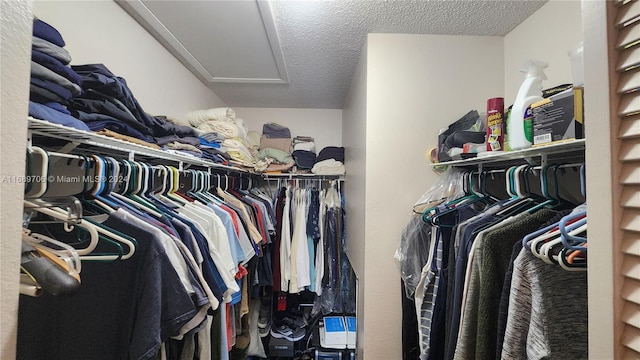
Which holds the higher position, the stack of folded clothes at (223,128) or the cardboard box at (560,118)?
the stack of folded clothes at (223,128)

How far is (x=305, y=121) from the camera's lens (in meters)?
2.54

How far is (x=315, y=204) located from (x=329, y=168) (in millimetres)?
338

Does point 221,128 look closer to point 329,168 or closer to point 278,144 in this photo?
point 278,144

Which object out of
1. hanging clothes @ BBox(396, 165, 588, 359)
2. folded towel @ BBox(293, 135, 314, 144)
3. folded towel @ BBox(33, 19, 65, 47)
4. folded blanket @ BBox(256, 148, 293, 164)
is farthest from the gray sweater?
folded towel @ BBox(293, 135, 314, 144)

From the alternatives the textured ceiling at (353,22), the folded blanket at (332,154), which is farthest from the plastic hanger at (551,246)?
the folded blanket at (332,154)

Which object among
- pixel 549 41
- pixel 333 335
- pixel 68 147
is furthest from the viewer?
pixel 333 335

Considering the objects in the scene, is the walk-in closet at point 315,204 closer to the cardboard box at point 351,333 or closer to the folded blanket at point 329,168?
the cardboard box at point 351,333

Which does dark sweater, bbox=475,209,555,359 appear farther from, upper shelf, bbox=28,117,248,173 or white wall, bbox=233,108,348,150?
white wall, bbox=233,108,348,150

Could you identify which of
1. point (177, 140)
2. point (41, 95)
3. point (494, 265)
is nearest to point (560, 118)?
point (494, 265)

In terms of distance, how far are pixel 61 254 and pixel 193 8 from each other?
106 centimetres

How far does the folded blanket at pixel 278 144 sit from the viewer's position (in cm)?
234

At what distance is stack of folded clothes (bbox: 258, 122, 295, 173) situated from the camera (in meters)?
2.22

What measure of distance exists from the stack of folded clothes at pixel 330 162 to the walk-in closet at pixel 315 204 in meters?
0.34

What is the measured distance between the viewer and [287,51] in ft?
4.74
